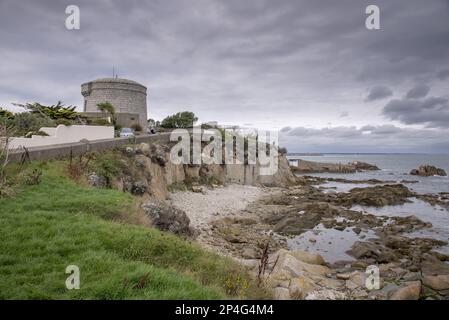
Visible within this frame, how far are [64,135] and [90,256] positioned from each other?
17.5 meters

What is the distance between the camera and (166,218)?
39.2 feet

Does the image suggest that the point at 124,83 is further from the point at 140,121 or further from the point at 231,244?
the point at 231,244

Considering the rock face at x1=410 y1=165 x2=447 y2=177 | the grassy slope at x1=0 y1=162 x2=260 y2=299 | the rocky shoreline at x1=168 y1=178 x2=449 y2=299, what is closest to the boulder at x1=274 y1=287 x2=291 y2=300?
the rocky shoreline at x1=168 y1=178 x2=449 y2=299

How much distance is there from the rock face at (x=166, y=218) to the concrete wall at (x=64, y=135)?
989 cm

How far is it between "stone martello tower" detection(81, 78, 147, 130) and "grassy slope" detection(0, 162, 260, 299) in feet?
109

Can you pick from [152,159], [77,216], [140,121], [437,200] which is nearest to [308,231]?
[152,159]

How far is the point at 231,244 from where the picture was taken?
17000 mm

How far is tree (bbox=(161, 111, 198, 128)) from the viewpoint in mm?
51406

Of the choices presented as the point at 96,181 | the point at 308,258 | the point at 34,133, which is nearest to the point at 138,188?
the point at 96,181

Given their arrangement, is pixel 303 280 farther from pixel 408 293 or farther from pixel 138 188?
pixel 138 188

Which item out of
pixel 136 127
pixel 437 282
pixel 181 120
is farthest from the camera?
pixel 181 120

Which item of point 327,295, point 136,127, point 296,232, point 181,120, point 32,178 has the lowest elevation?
→ point 296,232

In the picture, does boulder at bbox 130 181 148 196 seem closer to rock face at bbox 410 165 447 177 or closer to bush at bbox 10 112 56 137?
bush at bbox 10 112 56 137

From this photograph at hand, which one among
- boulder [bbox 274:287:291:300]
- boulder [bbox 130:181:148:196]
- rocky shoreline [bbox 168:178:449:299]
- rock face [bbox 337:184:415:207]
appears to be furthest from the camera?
rock face [bbox 337:184:415:207]
